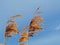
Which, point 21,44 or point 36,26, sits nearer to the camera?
point 36,26

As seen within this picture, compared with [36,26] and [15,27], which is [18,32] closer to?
[15,27]

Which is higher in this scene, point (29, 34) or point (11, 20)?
point (11, 20)

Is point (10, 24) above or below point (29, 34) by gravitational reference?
above

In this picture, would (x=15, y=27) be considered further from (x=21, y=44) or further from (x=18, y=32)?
(x=21, y=44)

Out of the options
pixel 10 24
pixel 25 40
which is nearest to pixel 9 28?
pixel 10 24

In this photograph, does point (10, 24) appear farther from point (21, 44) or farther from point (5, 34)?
point (21, 44)

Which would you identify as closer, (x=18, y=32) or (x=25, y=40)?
(x=25, y=40)

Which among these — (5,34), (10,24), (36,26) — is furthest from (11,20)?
(36,26)

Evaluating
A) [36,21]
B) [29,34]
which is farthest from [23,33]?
[36,21]
